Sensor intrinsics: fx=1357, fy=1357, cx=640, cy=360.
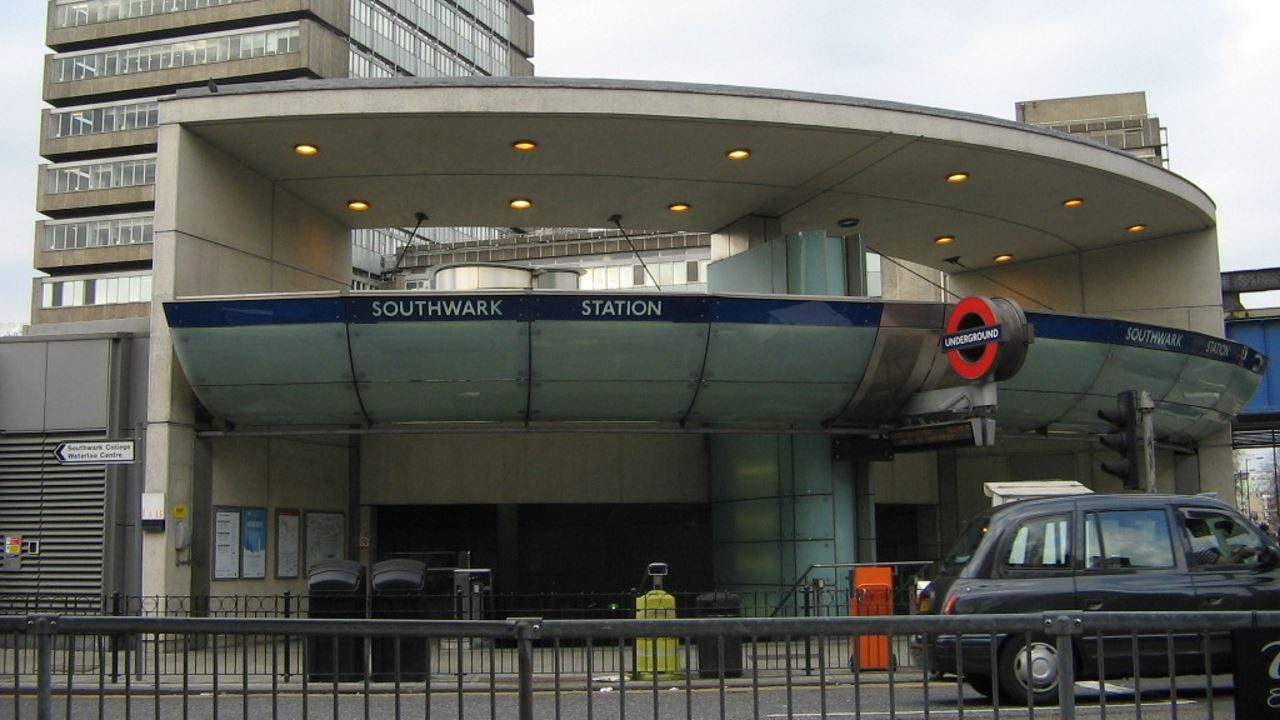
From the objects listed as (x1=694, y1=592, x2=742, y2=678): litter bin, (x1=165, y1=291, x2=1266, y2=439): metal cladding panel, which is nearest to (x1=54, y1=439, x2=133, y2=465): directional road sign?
(x1=165, y1=291, x2=1266, y2=439): metal cladding panel

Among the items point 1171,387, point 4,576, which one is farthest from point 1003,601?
point 4,576

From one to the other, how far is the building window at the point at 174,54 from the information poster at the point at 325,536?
250 feet

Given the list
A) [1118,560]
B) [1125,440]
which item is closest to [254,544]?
[1125,440]

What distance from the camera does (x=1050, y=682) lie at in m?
10.8

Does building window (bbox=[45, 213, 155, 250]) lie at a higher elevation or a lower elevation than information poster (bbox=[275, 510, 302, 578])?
higher

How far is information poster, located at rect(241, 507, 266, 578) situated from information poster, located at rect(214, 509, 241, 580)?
0.21m

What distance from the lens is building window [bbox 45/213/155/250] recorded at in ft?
320

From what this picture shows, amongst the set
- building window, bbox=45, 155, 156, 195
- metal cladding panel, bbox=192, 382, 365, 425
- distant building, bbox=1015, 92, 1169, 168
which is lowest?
metal cladding panel, bbox=192, 382, 365, 425

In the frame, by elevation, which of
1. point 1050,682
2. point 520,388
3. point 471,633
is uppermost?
point 520,388

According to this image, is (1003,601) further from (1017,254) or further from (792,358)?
(1017,254)

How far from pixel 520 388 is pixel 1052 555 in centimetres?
1116

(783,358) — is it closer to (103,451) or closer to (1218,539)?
(1218,539)

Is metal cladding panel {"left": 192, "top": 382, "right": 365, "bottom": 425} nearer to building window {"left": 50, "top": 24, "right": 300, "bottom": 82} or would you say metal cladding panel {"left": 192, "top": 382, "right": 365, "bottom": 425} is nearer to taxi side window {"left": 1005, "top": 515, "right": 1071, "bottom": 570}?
taxi side window {"left": 1005, "top": 515, "right": 1071, "bottom": 570}

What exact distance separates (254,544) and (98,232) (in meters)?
83.0
